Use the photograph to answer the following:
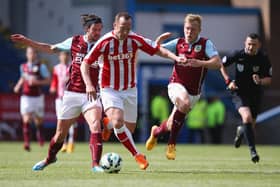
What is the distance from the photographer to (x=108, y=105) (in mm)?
12352

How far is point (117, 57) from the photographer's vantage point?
488 inches

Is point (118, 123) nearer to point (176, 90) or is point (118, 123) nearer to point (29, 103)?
point (176, 90)

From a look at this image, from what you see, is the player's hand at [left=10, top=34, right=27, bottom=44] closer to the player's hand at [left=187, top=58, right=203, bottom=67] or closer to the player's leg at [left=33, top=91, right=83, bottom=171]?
the player's leg at [left=33, top=91, right=83, bottom=171]

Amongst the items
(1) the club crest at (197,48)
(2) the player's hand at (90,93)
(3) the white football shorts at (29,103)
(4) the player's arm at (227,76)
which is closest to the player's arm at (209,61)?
(1) the club crest at (197,48)

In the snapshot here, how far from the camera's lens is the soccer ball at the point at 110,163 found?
39.2 ft

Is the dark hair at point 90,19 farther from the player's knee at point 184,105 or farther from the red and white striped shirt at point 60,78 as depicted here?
the red and white striped shirt at point 60,78

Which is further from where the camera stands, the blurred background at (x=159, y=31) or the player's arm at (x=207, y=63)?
the blurred background at (x=159, y=31)

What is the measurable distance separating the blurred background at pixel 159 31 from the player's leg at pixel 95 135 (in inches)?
741

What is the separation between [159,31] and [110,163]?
24227mm

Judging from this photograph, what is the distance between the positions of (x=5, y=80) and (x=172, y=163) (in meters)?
18.7

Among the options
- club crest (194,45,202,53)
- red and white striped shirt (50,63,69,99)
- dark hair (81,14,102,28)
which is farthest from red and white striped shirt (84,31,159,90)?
red and white striped shirt (50,63,69,99)

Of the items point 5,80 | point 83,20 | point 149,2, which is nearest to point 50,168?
point 83,20

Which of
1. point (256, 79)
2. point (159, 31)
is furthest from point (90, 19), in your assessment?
point (159, 31)

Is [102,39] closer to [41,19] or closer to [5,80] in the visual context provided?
[5,80]
